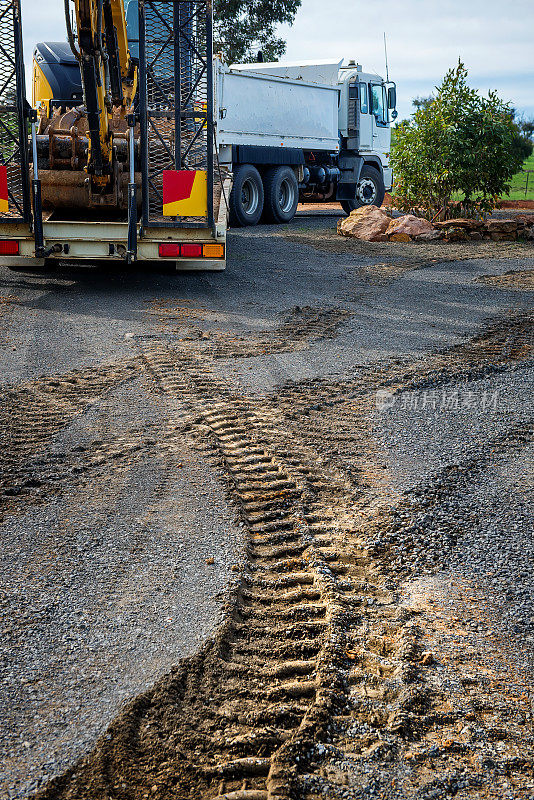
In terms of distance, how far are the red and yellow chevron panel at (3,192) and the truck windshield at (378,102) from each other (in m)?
14.4

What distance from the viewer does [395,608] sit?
2.95 meters

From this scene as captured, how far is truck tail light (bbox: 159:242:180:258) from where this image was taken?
29.0 ft

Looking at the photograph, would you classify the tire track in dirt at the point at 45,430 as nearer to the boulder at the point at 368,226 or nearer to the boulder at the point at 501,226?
the boulder at the point at 368,226

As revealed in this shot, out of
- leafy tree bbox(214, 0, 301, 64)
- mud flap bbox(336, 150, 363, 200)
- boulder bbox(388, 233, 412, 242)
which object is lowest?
boulder bbox(388, 233, 412, 242)

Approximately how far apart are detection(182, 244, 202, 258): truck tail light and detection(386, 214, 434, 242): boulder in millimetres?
7484

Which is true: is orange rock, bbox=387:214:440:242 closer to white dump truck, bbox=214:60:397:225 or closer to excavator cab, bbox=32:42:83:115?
white dump truck, bbox=214:60:397:225

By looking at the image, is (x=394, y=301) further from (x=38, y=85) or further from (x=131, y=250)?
(x=38, y=85)

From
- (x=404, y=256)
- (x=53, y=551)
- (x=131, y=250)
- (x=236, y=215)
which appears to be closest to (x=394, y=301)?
(x=131, y=250)

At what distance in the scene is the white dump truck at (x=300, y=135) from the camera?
1601cm

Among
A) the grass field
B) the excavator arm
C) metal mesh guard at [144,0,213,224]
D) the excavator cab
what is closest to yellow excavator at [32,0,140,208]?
the excavator arm

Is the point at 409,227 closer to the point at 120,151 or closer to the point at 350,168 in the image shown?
the point at 350,168

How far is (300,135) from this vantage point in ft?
60.3

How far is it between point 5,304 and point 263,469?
538cm

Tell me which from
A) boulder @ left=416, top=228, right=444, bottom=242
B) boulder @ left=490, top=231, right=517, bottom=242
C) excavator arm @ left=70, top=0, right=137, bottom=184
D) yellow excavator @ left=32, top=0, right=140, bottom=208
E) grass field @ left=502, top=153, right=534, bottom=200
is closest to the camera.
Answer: excavator arm @ left=70, top=0, right=137, bottom=184
